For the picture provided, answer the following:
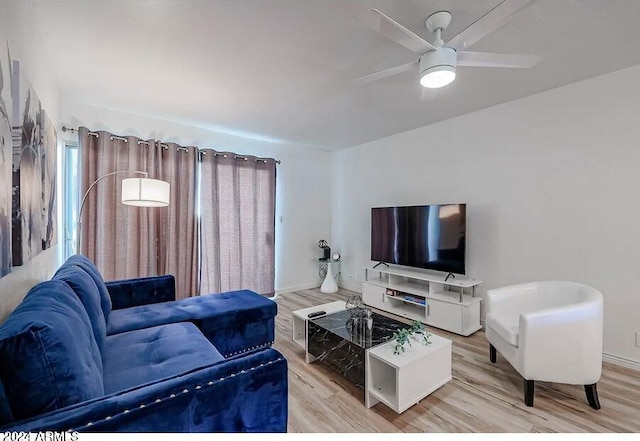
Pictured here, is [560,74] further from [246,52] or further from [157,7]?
[157,7]

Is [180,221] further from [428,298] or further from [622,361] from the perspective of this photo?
[622,361]

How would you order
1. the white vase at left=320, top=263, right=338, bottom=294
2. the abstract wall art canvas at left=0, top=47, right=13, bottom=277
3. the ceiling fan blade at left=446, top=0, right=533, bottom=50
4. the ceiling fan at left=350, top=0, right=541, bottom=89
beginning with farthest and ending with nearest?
the white vase at left=320, top=263, right=338, bottom=294 → the ceiling fan at left=350, top=0, right=541, bottom=89 → the ceiling fan blade at left=446, top=0, right=533, bottom=50 → the abstract wall art canvas at left=0, top=47, right=13, bottom=277

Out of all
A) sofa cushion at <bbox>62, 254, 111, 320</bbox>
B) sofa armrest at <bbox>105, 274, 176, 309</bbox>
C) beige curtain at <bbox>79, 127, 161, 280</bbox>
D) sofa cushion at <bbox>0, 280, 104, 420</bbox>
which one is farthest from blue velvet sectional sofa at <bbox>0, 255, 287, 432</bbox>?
beige curtain at <bbox>79, 127, 161, 280</bbox>

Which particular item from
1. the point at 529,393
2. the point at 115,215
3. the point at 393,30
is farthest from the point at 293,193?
the point at 529,393

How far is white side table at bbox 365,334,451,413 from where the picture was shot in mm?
1731

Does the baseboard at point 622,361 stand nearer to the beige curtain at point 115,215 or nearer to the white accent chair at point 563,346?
the white accent chair at point 563,346

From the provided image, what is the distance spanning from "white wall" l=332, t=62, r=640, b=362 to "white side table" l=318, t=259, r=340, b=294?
173 cm

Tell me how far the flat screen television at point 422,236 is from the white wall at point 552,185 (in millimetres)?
312

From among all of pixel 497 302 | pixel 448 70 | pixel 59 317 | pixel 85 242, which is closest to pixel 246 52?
pixel 448 70

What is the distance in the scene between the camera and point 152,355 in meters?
1.62

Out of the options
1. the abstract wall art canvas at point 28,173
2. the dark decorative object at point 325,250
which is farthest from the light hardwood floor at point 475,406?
the dark decorative object at point 325,250

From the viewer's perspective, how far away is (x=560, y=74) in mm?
2379

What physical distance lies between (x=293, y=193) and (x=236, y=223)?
3.78 ft

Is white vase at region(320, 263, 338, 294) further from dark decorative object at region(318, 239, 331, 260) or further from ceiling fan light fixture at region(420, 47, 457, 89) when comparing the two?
ceiling fan light fixture at region(420, 47, 457, 89)
